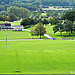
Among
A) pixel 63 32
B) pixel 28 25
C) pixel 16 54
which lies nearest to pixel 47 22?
pixel 28 25

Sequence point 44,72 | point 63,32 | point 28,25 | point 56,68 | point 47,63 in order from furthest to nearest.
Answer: point 28,25 → point 63,32 → point 47,63 → point 56,68 → point 44,72

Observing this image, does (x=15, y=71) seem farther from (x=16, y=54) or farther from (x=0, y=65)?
(x=16, y=54)

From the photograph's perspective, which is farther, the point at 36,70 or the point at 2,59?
the point at 2,59

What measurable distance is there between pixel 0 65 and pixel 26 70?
240 inches

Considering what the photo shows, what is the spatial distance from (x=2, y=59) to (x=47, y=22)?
129 m

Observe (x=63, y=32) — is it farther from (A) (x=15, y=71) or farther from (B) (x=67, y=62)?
(A) (x=15, y=71)

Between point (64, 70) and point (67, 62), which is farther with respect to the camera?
point (67, 62)

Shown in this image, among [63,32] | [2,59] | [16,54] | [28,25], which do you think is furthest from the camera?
[28,25]

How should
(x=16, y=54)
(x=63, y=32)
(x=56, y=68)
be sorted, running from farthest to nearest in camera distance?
(x=63, y=32)
(x=16, y=54)
(x=56, y=68)

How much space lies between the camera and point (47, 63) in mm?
53125

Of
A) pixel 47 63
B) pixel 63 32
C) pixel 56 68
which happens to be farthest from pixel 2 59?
pixel 63 32

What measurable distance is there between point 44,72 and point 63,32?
88.1m

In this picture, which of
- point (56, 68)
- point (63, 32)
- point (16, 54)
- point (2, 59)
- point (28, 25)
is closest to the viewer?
point (56, 68)

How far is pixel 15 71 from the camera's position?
152ft
